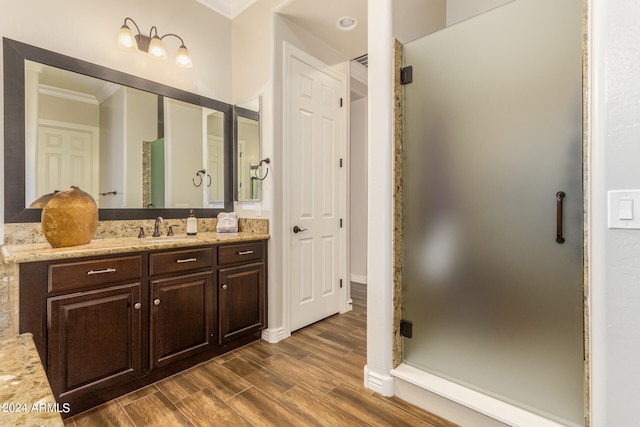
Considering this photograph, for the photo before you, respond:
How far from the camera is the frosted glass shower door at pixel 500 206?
54.2 inches

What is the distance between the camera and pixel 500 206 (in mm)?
1548

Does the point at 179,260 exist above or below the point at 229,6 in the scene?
below

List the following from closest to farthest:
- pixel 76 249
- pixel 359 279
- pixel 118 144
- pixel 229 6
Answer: pixel 76 249 → pixel 118 144 → pixel 229 6 → pixel 359 279

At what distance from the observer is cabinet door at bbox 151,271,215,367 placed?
1944 millimetres

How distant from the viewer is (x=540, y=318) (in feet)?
4.73

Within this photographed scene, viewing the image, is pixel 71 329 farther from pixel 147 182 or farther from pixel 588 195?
pixel 588 195

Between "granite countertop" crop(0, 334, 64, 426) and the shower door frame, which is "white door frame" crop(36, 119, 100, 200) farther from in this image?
the shower door frame

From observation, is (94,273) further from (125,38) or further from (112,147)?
(125,38)

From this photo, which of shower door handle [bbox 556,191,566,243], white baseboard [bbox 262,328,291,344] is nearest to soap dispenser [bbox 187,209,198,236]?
white baseboard [bbox 262,328,291,344]

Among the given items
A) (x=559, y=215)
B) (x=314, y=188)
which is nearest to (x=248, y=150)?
(x=314, y=188)

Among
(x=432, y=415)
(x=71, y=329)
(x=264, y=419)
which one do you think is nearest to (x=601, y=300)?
(x=432, y=415)

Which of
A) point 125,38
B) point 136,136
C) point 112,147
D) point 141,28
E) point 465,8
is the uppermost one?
point 465,8

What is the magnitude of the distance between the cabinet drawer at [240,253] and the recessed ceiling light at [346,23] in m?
2.04

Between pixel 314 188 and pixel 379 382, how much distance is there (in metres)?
1.74
